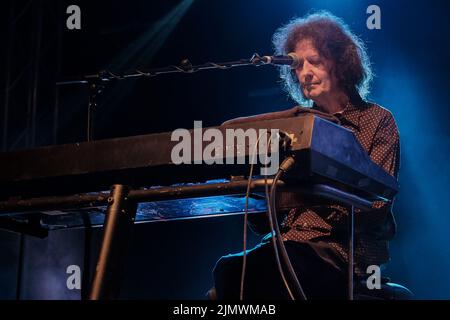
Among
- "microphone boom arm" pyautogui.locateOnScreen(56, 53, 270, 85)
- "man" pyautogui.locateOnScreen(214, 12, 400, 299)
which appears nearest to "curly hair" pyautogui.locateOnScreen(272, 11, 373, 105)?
"man" pyautogui.locateOnScreen(214, 12, 400, 299)

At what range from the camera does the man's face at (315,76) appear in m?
2.70

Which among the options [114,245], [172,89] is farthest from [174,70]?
[172,89]

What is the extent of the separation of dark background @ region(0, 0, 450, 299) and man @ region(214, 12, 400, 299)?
158cm

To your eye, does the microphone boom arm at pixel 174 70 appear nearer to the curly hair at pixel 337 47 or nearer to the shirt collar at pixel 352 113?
the shirt collar at pixel 352 113

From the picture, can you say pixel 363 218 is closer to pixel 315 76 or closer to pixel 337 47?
pixel 315 76

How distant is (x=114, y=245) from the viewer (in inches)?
66.2

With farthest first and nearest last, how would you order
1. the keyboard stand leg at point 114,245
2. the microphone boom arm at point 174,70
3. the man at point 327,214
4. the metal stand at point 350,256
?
the microphone boom arm at point 174,70 → the man at point 327,214 → the metal stand at point 350,256 → the keyboard stand leg at point 114,245

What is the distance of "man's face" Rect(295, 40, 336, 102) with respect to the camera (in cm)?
270

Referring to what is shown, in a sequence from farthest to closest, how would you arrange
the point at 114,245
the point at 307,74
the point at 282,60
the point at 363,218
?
1. the point at 307,74
2. the point at 282,60
3. the point at 363,218
4. the point at 114,245

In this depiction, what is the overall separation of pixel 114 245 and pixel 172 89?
385cm

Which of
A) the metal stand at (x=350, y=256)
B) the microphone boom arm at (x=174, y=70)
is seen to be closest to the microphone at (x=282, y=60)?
the microphone boom arm at (x=174, y=70)

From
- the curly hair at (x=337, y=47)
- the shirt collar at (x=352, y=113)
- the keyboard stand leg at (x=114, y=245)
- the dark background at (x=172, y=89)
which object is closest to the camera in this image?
the keyboard stand leg at (x=114, y=245)

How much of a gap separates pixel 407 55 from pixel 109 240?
338 cm

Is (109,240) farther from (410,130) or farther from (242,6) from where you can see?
(242,6)
